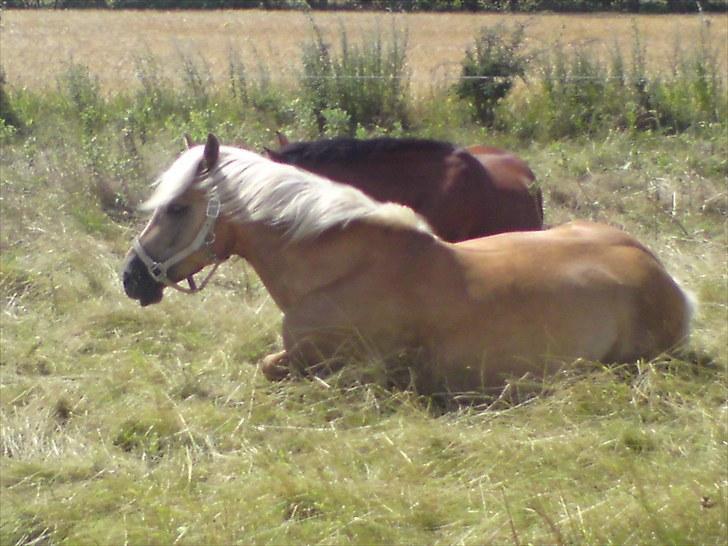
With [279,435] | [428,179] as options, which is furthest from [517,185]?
[279,435]

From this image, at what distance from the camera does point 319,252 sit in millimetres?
4707

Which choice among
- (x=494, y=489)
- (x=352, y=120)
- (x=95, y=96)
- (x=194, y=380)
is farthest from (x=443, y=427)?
(x=95, y=96)

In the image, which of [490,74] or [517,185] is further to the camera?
[490,74]

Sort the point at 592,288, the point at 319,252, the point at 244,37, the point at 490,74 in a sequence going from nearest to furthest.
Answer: the point at 592,288, the point at 319,252, the point at 490,74, the point at 244,37

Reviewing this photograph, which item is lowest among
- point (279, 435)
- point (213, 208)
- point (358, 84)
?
point (279, 435)

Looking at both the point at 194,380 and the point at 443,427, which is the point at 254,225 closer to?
the point at 194,380

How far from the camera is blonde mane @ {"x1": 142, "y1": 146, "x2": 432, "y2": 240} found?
4680 millimetres

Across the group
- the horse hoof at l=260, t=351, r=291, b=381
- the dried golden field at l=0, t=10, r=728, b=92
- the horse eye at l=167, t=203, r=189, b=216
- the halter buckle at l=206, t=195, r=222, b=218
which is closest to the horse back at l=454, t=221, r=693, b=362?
the horse hoof at l=260, t=351, r=291, b=381

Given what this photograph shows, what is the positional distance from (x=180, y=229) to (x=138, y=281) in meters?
0.32

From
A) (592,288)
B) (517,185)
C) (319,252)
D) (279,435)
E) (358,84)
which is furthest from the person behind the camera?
(358,84)

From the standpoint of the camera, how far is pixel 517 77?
10688 mm

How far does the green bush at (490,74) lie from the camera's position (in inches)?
408

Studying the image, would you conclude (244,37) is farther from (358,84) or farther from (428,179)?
(428,179)

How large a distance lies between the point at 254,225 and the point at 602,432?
1.76 m
